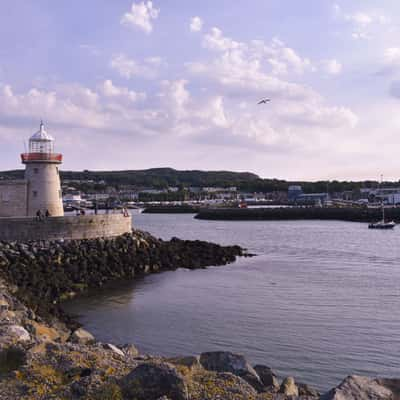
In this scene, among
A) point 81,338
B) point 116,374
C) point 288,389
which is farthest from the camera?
point 81,338

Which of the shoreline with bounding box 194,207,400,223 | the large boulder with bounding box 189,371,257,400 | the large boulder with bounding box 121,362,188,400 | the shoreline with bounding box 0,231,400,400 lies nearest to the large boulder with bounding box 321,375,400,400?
the shoreline with bounding box 0,231,400,400

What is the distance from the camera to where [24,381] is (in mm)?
5586

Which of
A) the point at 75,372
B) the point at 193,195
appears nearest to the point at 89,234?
the point at 75,372

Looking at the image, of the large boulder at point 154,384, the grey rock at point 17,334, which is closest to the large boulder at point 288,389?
the large boulder at point 154,384

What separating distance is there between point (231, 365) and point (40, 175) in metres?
16.1

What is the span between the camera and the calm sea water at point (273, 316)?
401 inches

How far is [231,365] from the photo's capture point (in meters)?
6.86

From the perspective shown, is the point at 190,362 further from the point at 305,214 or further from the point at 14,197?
the point at 305,214

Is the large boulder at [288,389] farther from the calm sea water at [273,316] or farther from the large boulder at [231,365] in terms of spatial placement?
the calm sea water at [273,316]

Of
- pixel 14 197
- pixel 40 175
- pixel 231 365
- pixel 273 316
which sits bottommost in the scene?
pixel 273 316

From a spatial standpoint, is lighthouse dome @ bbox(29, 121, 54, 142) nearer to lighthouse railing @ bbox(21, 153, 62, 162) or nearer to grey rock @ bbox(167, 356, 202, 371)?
lighthouse railing @ bbox(21, 153, 62, 162)

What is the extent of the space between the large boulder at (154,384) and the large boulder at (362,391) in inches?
60.2

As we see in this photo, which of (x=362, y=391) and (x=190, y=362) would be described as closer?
(x=362, y=391)

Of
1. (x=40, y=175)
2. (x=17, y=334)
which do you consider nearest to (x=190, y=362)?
(x=17, y=334)
